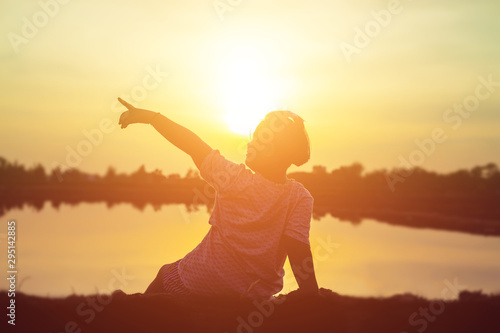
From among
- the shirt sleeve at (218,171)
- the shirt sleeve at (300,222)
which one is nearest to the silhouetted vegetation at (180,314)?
the shirt sleeve at (300,222)

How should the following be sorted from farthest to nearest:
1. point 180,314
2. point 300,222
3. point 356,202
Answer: point 356,202, point 300,222, point 180,314

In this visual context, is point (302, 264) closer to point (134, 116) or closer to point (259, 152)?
point (259, 152)

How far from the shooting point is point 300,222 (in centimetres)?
329

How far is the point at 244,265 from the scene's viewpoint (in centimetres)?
330

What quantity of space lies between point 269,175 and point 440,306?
1.74 m

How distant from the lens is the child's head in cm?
323

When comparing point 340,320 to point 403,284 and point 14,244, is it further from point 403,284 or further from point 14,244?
point 403,284

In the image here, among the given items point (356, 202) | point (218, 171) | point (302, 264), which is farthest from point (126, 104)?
point (356, 202)

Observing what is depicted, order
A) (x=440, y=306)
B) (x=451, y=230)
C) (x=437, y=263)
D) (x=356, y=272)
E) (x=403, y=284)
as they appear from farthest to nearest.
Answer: (x=451, y=230) → (x=437, y=263) → (x=356, y=272) → (x=403, y=284) → (x=440, y=306)

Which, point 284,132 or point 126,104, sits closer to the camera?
point 284,132

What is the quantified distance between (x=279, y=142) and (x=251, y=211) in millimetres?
396

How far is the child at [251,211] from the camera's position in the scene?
3.24 meters

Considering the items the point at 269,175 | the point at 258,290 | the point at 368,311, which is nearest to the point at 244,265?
the point at 258,290

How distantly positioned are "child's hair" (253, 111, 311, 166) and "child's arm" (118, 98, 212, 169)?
30 cm
